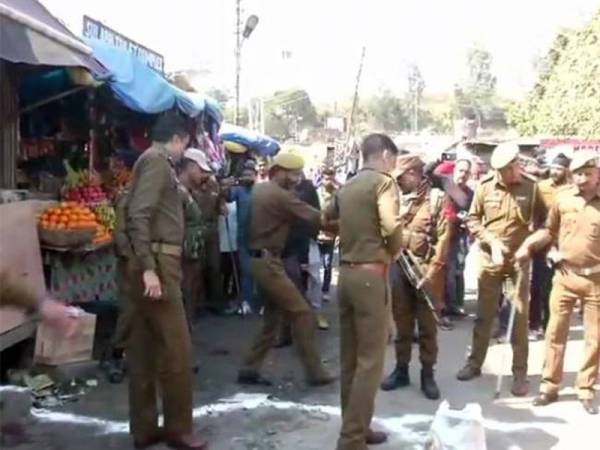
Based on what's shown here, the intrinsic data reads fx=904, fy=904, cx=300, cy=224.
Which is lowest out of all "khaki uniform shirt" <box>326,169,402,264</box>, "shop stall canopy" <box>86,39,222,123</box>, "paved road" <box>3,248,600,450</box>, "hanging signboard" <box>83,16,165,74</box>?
"paved road" <box>3,248,600,450</box>

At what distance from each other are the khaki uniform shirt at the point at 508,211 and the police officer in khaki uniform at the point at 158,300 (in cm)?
286

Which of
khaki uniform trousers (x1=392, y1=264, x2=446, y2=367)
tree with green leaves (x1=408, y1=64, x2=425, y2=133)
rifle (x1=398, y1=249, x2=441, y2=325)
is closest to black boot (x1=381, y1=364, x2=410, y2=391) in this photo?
khaki uniform trousers (x1=392, y1=264, x2=446, y2=367)

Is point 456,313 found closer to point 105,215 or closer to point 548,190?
point 548,190

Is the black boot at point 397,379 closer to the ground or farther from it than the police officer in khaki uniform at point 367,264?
closer to the ground

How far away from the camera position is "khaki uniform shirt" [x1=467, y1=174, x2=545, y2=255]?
24.1 ft

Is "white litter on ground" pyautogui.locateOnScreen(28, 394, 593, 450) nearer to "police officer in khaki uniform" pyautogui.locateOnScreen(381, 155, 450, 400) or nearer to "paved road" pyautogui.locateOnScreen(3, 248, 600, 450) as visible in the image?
"paved road" pyautogui.locateOnScreen(3, 248, 600, 450)

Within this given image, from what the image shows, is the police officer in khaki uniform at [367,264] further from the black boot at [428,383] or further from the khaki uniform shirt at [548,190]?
the khaki uniform shirt at [548,190]

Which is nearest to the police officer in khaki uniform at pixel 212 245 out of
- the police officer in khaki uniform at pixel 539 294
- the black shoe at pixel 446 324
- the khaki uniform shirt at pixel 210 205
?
the khaki uniform shirt at pixel 210 205

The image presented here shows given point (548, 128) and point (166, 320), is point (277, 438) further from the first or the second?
point (548, 128)

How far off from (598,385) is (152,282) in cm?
422

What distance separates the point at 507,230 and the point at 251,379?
2456 mm

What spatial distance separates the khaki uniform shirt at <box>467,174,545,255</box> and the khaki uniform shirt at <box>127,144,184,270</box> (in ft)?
9.50

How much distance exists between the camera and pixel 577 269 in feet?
22.5

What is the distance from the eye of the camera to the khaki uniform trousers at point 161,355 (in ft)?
18.5
